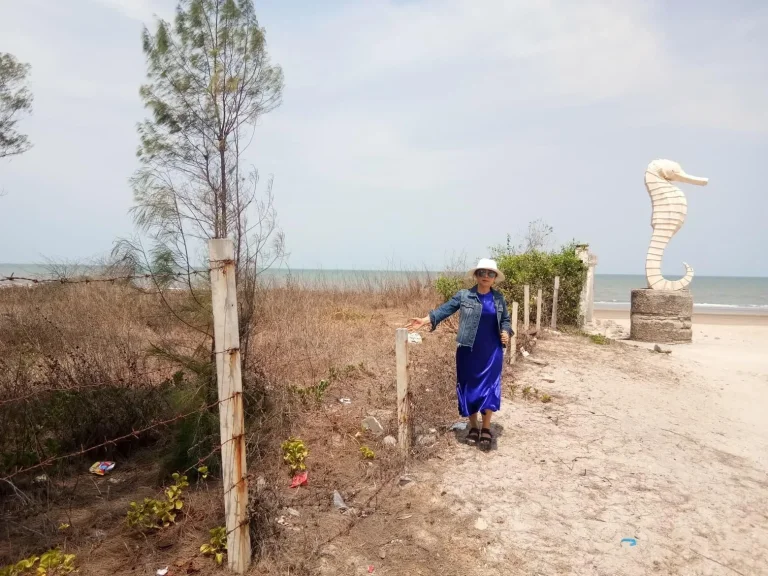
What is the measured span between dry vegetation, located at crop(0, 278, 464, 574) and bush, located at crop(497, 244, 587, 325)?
5.84 m

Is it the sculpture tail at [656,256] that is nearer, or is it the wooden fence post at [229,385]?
the wooden fence post at [229,385]

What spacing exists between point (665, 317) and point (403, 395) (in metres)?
9.19

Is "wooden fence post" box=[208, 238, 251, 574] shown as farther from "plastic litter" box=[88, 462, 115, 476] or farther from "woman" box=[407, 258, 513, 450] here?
"woman" box=[407, 258, 513, 450]

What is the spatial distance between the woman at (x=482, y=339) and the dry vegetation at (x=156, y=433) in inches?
23.3

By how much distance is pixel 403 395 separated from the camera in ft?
14.5

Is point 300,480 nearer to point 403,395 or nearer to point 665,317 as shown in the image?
point 403,395

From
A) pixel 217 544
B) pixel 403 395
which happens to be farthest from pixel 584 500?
pixel 217 544

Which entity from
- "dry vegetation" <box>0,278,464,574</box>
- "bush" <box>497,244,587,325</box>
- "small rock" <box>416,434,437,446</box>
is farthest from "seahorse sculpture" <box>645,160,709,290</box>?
"small rock" <box>416,434,437,446</box>

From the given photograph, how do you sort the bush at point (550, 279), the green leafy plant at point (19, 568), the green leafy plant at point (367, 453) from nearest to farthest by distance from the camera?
the green leafy plant at point (19, 568), the green leafy plant at point (367, 453), the bush at point (550, 279)

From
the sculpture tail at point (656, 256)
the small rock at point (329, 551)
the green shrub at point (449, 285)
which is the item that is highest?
the sculpture tail at point (656, 256)

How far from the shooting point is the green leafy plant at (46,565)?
2703mm

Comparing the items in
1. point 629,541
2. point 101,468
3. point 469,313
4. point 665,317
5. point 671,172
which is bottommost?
point 629,541

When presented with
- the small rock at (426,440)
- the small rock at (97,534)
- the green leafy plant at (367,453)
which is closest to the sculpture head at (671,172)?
the small rock at (426,440)

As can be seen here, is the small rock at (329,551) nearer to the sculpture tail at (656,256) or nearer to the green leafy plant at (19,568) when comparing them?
the green leafy plant at (19,568)
